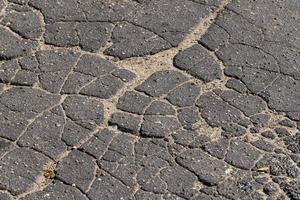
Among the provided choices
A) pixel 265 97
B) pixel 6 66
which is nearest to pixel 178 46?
pixel 265 97

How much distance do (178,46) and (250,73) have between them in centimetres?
50

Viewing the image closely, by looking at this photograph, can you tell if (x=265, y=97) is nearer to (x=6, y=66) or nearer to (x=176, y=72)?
(x=176, y=72)

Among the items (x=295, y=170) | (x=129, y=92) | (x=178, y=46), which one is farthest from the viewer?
(x=178, y=46)

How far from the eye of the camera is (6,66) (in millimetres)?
5535

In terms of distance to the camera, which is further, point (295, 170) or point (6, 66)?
point (6, 66)

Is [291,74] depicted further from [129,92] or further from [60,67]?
[60,67]

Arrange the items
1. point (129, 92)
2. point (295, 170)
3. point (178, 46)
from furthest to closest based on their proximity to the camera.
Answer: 1. point (178, 46)
2. point (129, 92)
3. point (295, 170)

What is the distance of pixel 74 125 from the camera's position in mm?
5125

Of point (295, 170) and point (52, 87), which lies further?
point (52, 87)

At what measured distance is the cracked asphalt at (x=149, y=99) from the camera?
4.79m

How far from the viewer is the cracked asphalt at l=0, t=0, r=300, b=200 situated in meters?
4.79

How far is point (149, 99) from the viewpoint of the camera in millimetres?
5320

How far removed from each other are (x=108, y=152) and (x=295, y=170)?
1.00 metres

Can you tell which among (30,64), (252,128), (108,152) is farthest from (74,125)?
(252,128)
